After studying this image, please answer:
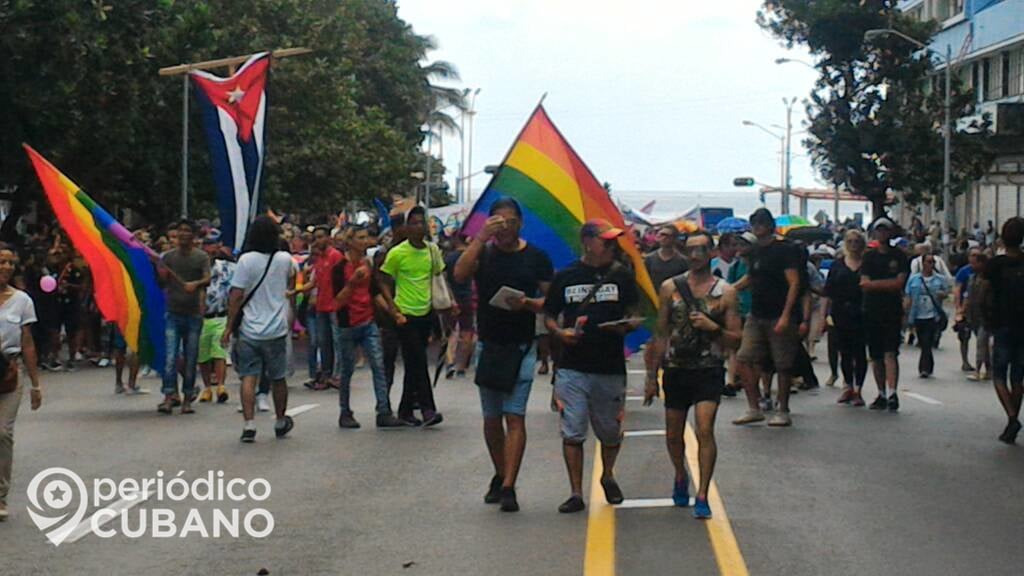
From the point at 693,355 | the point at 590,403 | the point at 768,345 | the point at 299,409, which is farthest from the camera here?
the point at 299,409

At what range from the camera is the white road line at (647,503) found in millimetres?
10345

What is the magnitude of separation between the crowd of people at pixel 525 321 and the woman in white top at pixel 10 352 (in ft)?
0.04

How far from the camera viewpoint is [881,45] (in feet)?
177

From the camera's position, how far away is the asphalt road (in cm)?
868

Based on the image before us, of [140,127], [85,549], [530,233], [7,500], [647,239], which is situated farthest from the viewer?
[140,127]

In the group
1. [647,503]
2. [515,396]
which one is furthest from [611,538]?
[515,396]

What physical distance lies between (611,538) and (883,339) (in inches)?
303

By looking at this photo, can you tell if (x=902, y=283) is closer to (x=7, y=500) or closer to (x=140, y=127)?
(x=7, y=500)

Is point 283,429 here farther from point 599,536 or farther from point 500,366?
point 599,536

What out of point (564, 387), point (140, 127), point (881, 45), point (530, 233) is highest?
point (881, 45)

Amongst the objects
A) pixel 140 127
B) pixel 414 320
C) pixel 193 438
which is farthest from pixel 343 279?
pixel 140 127

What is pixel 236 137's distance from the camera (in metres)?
Result: 21.6

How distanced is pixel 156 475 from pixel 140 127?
78.2ft

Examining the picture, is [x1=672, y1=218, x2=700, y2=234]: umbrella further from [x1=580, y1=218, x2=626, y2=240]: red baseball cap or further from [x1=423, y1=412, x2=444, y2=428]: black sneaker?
[x1=580, y1=218, x2=626, y2=240]: red baseball cap
